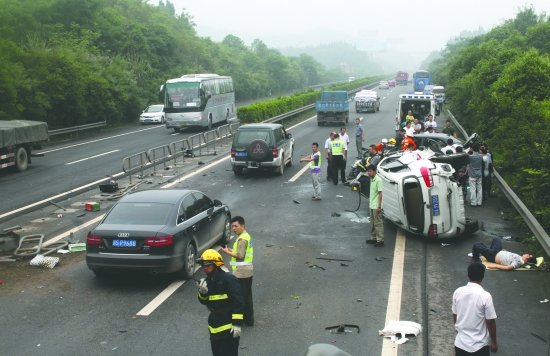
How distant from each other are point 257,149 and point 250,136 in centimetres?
103

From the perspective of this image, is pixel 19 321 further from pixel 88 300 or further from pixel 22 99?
pixel 22 99

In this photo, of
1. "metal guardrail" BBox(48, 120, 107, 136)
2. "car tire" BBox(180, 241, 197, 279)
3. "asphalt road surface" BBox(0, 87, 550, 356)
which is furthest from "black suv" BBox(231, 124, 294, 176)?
"metal guardrail" BBox(48, 120, 107, 136)

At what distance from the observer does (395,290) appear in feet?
34.4

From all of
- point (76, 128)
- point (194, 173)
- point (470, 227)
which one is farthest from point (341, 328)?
point (76, 128)

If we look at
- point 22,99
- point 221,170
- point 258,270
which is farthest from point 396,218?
point 22,99

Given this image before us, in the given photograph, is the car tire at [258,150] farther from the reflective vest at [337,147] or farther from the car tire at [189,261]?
the car tire at [189,261]

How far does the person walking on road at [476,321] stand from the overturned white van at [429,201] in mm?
6895

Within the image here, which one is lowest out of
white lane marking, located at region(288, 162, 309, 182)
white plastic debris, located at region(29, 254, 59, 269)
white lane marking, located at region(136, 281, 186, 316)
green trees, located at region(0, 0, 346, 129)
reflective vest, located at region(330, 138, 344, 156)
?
white lane marking, located at region(288, 162, 309, 182)

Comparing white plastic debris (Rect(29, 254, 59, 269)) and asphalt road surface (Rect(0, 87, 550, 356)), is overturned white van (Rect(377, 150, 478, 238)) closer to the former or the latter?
asphalt road surface (Rect(0, 87, 550, 356))

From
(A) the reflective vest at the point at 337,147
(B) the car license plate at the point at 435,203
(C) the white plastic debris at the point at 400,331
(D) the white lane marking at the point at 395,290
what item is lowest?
(D) the white lane marking at the point at 395,290

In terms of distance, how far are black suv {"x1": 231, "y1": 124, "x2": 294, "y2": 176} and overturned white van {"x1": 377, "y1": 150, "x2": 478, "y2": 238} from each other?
27.9ft

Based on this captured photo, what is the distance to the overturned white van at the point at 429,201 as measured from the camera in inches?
515

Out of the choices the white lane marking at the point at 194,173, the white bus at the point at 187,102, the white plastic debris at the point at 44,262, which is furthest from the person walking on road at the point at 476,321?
the white bus at the point at 187,102

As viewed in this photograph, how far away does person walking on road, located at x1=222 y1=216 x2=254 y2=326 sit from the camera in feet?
28.4
